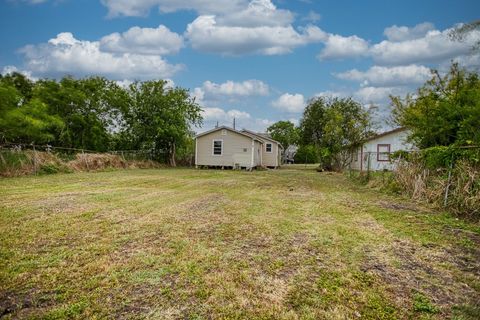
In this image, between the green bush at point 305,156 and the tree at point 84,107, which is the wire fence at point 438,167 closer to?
the tree at point 84,107

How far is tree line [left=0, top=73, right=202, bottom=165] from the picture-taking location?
2412 centimetres

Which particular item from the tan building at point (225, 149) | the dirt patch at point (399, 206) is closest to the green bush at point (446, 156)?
the dirt patch at point (399, 206)

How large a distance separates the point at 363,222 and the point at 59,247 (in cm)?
547

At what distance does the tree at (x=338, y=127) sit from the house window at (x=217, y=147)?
8.63 metres

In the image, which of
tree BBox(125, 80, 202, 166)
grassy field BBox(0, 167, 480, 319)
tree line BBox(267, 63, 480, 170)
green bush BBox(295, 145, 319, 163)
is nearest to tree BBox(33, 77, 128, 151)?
tree BBox(125, 80, 202, 166)

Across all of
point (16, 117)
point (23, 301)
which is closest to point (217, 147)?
point (16, 117)

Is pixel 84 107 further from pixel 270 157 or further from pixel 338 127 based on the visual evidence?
pixel 338 127

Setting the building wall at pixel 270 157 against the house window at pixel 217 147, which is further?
the building wall at pixel 270 157

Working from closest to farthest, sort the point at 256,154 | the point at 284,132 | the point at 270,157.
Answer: the point at 256,154 < the point at 270,157 < the point at 284,132

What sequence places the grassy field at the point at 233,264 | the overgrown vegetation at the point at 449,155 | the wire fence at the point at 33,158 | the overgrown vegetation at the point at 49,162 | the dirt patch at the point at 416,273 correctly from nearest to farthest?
the grassy field at the point at 233,264
the dirt patch at the point at 416,273
the overgrown vegetation at the point at 449,155
the overgrown vegetation at the point at 49,162
the wire fence at the point at 33,158

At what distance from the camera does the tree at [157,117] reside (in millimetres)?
26328

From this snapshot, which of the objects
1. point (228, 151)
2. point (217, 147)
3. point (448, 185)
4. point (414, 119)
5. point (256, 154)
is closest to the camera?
point (448, 185)

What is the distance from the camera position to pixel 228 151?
24969mm

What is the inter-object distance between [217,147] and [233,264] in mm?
21720
